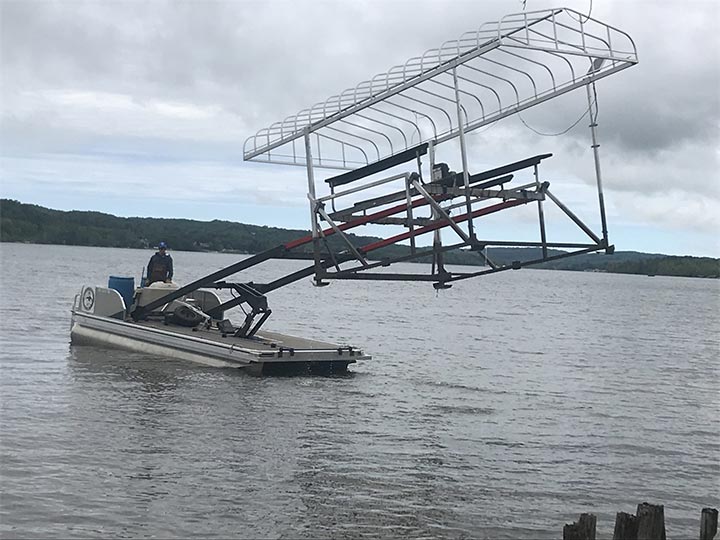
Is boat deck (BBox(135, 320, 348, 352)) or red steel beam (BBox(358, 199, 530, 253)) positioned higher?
red steel beam (BBox(358, 199, 530, 253))

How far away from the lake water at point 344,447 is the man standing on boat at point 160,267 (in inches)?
107

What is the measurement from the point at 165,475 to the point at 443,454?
4.51 metres

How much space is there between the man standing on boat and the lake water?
107 inches

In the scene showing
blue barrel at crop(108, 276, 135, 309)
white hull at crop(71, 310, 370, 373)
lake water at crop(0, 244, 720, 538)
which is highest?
blue barrel at crop(108, 276, 135, 309)

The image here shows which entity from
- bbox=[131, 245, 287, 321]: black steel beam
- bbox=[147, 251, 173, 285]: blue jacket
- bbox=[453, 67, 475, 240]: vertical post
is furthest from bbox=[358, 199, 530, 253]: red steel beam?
bbox=[147, 251, 173, 285]: blue jacket

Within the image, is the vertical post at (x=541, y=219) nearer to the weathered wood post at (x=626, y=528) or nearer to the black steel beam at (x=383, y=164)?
the black steel beam at (x=383, y=164)

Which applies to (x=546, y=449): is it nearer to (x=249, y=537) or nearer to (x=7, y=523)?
(x=249, y=537)

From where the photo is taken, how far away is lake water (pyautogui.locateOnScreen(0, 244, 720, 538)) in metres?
11.3

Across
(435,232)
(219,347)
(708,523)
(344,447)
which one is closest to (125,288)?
(219,347)

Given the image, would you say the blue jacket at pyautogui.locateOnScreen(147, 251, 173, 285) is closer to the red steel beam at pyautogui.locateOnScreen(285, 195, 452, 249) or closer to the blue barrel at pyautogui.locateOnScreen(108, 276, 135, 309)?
the blue barrel at pyautogui.locateOnScreen(108, 276, 135, 309)

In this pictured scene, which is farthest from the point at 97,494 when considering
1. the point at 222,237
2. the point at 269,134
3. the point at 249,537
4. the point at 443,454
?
the point at 222,237

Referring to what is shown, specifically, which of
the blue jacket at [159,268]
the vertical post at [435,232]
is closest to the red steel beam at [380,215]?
the vertical post at [435,232]

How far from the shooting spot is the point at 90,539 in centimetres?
1021

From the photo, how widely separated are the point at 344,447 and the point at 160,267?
11166mm
